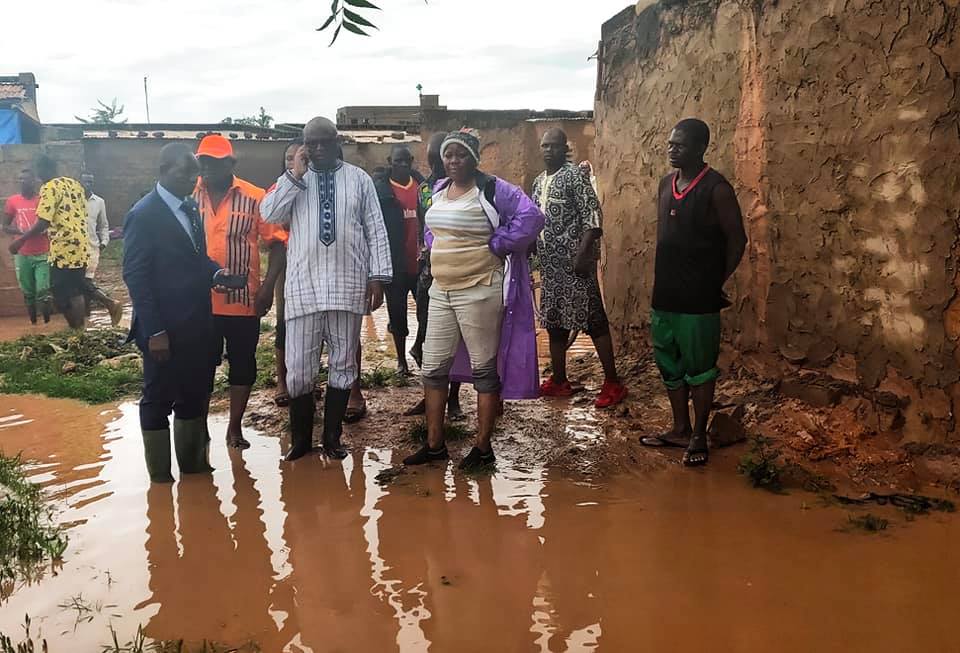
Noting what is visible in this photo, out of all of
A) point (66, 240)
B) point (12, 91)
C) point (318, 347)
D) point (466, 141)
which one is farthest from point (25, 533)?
point (12, 91)

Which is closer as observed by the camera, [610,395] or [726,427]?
[726,427]

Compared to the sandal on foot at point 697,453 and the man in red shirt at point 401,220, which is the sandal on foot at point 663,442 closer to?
the sandal on foot at point 697,453

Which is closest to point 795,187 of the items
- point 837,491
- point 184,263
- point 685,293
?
point 685,293

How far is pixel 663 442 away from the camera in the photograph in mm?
4473

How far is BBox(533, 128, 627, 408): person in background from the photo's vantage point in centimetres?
525

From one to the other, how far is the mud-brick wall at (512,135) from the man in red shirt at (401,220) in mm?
8364

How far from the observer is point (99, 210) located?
9820 millimetres

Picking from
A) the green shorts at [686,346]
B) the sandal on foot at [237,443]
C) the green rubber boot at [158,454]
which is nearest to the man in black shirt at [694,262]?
the green shorts at [686,346]

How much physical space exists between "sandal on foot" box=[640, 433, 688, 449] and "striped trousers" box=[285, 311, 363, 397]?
66.8 inches

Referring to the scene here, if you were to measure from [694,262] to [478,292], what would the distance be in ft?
3.71

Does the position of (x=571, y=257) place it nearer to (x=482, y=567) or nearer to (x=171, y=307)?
(x=171, y=307)

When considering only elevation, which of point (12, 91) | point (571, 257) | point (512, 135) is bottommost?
point (571, 257)

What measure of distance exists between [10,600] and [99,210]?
7946 mm

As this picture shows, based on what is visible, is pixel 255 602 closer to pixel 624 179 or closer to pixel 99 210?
pixel 624 179
